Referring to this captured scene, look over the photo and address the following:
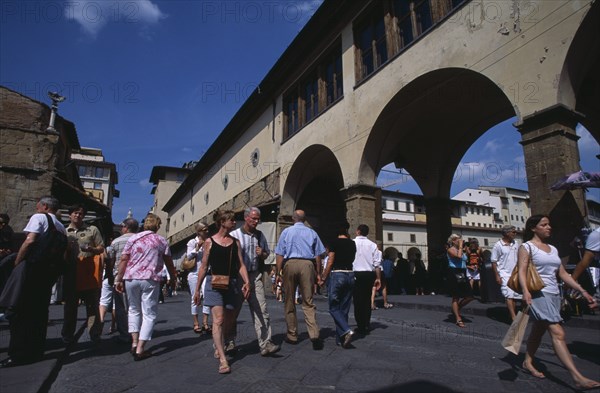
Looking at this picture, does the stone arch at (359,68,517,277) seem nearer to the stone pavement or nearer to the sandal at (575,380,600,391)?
the stone pavement

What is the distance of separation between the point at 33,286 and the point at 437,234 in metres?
11.2

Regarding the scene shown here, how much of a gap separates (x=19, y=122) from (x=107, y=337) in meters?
9.83

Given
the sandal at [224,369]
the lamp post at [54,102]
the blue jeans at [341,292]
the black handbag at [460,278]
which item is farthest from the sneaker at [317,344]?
the lamp post at [54,102]

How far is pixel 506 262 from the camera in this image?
531 centimetres

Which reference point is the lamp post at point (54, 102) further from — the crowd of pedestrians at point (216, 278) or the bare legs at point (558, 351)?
the bare legs at point (558, 351)

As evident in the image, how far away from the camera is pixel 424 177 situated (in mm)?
12992

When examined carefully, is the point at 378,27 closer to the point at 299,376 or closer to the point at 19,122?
the point at 299,376

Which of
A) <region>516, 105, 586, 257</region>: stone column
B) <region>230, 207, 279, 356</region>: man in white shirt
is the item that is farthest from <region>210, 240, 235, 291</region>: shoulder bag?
<region>516, 105, 586, 257</region>: stone column

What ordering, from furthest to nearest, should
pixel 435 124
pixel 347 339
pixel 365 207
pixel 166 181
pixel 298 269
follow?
pixel 166 181, pixel 435 124, pixel 365 207, pixel 298 269, pixel 347 339

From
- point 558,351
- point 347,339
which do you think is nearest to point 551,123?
point 558,351

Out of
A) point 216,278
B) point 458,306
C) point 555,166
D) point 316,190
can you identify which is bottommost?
point 458,306

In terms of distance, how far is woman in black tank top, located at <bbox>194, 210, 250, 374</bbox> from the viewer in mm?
3436

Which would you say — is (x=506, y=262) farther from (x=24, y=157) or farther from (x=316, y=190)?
(x=24, y=157)

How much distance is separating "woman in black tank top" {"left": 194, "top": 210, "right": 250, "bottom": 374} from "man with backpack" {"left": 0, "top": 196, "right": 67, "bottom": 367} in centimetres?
154
